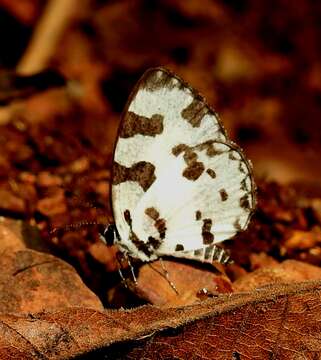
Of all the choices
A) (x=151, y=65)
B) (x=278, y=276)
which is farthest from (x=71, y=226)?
(x=151, y=65)

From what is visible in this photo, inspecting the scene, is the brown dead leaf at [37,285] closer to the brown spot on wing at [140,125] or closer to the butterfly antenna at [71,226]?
the butterfly antenna at [71,226]

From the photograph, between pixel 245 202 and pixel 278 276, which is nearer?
pixel 278 276

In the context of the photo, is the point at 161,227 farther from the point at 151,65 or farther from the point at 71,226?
the point at 151,65

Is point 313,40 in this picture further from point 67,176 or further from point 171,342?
point 171,342

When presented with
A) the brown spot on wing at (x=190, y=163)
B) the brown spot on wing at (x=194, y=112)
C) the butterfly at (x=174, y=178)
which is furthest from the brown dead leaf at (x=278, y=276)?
the brown spot on wing at (x=194, y=112)

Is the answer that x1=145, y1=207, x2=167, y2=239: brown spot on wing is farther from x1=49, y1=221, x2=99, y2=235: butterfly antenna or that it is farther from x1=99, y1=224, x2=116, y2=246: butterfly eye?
x1=49, y1=221, x2=99, y2=235: butterfly antenna
